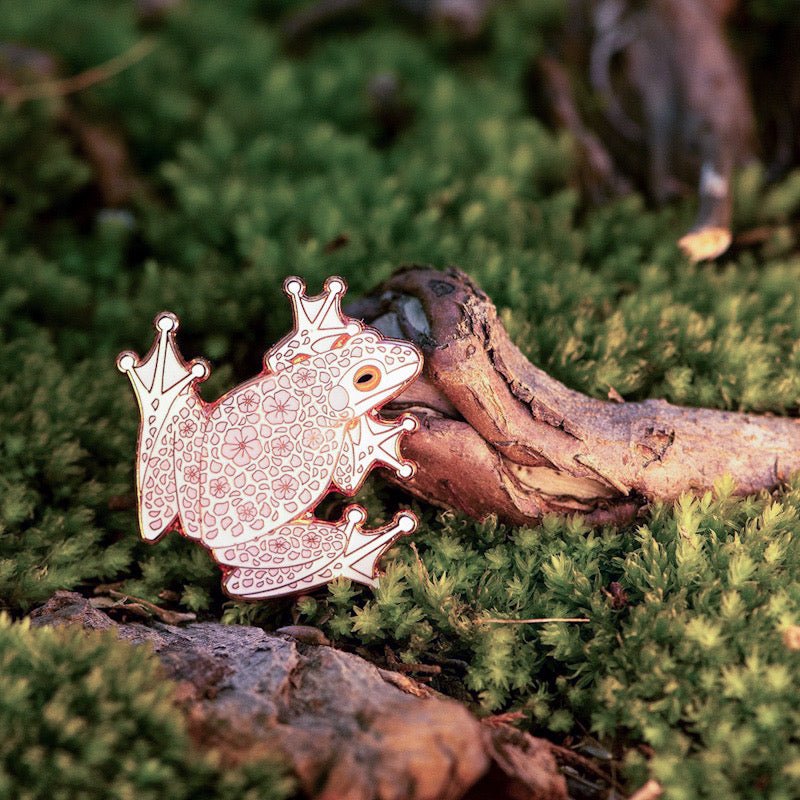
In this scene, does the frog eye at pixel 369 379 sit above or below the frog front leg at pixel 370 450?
above

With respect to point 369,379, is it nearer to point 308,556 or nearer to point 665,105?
point 308,556

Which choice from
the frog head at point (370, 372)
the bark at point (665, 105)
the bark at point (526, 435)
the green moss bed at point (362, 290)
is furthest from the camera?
the bark at point (665, 105)

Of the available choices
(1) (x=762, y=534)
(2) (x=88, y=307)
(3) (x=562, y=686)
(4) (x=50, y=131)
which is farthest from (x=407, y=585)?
(4) (x=50, y=131)

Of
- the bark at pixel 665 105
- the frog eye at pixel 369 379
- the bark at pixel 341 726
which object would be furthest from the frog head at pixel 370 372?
the bark at pixel 665 105

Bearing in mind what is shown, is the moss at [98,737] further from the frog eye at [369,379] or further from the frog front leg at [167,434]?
the frog eye at [369,379]

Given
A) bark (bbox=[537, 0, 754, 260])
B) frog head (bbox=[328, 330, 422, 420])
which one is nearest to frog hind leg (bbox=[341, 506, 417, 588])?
frog head (bbox=[328, 330, 422, 420])

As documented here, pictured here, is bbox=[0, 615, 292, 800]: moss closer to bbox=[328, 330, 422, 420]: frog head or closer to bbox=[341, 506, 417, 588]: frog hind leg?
bbox=[341, 506, 417, 588]: frog hind leg
